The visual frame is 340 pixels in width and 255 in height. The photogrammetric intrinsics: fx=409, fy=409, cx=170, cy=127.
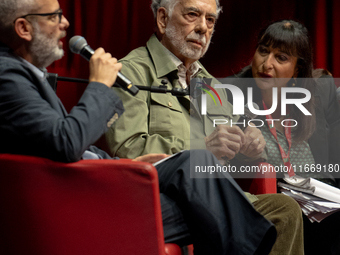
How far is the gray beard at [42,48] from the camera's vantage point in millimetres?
1235

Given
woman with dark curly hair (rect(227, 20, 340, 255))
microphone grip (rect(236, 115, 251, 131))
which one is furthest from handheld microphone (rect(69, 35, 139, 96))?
woman with dark curly hair (rect(227, 20, 340, 255))

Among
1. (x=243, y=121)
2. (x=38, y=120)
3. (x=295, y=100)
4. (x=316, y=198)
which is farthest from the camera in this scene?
(x=295, y=100)

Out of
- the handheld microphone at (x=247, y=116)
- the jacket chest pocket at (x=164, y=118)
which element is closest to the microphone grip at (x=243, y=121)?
the handheld microphone at (x=247, y=116)

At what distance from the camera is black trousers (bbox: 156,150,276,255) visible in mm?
1100

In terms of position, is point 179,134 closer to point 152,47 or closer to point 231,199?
point 152,47

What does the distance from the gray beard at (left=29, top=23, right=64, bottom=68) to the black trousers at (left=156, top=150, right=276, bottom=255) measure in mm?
537

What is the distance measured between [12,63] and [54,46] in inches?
8.7

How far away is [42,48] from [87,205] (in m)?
0.52

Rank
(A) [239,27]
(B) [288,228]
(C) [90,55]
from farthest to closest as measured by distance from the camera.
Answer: (A) [239,27], (B) [288,228], (C) [90,55]

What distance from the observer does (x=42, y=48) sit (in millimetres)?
1255

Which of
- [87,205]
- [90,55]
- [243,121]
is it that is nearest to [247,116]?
[243,121]

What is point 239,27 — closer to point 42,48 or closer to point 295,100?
point 295,100

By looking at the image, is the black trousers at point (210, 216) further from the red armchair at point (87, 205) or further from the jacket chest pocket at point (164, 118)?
the jacket chest pocket at point (164, 118)

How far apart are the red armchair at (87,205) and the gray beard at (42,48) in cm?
36
